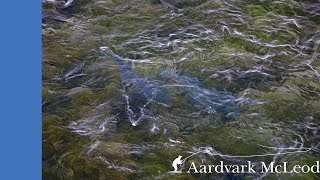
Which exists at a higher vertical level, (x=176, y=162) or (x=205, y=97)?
(x=205, y=97)

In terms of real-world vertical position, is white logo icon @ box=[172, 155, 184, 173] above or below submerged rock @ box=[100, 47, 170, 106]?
below

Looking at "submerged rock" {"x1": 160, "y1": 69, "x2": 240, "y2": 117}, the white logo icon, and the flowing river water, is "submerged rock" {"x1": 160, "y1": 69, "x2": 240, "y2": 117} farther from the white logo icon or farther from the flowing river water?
the white logo icon

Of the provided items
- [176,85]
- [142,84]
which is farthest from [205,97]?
[142,84]

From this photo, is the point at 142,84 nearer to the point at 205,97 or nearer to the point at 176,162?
the point at 205,97

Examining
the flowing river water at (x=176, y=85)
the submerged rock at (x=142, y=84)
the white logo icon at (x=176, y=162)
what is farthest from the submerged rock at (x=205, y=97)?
the white logo icon at (x=176, y=162)

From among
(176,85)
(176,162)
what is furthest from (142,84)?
(176,162)

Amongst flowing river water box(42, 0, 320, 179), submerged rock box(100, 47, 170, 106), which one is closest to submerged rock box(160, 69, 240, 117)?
flowing river water box(42, 0, 320, 179)

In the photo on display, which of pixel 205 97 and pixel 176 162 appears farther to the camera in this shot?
pixel 205 97

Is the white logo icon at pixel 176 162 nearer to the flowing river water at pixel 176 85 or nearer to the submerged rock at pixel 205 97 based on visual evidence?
the flowing river water at pixel 176 85
